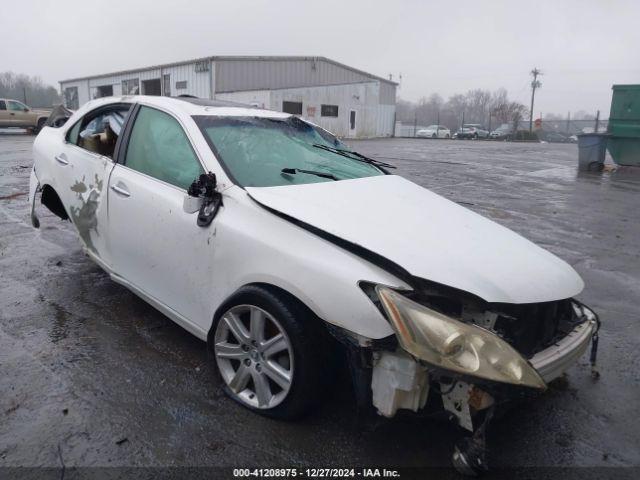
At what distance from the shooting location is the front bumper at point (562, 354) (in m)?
2.23

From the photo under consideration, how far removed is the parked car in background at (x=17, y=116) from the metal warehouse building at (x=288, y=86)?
5.61 m

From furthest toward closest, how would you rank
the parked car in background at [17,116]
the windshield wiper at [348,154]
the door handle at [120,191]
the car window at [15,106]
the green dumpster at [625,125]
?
the car window at [15,106]
the parked car in background at [17,116]
the green dumpster at [625,125]
the windshield wiper at [348,154]
the door handle at [120,191]

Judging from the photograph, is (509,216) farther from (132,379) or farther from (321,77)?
(321,77)

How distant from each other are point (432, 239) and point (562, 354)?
79 cm

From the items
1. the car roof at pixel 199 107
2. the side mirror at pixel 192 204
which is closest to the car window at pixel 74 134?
the car roof at pixel 199 107

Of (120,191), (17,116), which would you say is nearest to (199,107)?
(120,191)

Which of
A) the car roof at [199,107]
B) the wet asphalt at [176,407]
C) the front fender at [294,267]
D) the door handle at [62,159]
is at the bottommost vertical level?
the wet asphalt at [176,407]

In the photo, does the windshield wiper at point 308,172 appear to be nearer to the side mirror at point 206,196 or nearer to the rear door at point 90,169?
the side mirror at point 206,196

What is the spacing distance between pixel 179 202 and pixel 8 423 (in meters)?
1.40

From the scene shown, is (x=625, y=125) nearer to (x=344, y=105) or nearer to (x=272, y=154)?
(x=272, y=154)

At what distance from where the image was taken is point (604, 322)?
3852 mm

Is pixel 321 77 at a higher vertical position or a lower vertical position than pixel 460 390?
higher

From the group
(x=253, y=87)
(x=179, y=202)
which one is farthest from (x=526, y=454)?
(x=253, y=87)

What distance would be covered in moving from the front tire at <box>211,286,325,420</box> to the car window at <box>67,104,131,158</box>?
1.85m
